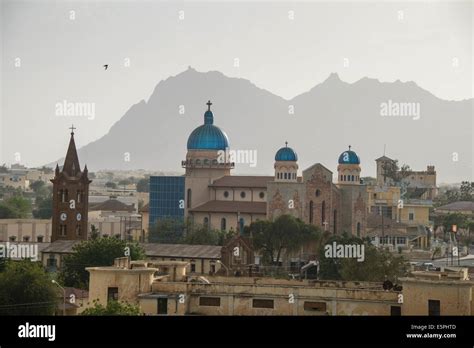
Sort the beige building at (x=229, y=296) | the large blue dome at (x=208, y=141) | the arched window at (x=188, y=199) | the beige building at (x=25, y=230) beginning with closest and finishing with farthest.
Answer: the beige building at (x=229, y=296) < the beige building at (x=25, y=230) < the arched window at (x=188, y=199) < the large blue dome at (x=208, y=141)

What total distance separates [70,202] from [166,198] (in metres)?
24.2

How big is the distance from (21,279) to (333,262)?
23517mm

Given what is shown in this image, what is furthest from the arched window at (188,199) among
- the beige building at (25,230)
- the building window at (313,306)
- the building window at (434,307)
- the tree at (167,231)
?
the building window at (434,307)

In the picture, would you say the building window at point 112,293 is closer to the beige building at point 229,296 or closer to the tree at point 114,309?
the beige building at point 229,296

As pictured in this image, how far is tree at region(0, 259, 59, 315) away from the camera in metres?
47.5

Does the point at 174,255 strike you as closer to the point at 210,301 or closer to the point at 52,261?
the point at 52,261

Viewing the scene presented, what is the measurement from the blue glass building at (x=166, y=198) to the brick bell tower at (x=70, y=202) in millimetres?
20488

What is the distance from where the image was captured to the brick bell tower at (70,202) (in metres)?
83.5

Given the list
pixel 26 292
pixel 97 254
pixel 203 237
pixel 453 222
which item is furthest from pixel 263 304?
pixel 453 222

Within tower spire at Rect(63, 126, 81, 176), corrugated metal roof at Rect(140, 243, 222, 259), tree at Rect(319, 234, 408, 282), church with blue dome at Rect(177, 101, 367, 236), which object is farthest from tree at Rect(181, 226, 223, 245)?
tree at Rect(319, 234, 408, 282)

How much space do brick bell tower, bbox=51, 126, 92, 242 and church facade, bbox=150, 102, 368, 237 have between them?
12.6m

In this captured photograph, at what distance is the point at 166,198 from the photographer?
107688 mm

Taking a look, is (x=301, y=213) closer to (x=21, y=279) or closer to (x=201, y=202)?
(x=201, y=202)
